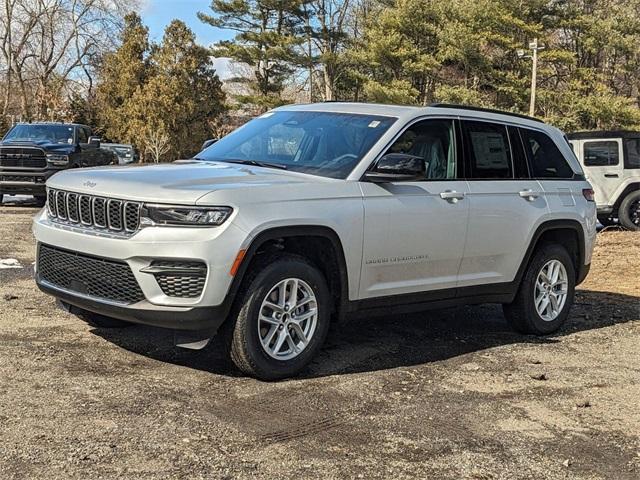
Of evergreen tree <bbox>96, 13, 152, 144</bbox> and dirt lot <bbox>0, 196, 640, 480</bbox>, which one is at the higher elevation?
evergreen tree <bbox>96, 13, 152, 144</bbox>

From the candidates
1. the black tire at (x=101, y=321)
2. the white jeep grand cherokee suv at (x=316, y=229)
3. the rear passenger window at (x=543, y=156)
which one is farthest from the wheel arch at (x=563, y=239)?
the black tire at (x=101, y=321)

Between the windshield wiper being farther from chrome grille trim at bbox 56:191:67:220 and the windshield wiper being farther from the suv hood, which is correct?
chrome grille trim at bbox 56:191:67:220

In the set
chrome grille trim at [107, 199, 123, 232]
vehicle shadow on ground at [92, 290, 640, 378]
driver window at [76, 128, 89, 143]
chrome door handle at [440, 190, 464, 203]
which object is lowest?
vehicle shadow on ground at [92, 290, 640, 378]

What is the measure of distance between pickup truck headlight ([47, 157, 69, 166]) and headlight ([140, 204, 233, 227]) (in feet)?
40.2

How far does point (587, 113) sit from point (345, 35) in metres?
15.5

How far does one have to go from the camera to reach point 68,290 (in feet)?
16.0

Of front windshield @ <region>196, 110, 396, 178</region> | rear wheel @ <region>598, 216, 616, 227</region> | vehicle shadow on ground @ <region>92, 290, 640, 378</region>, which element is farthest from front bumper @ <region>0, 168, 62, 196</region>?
Result: rear wheel @ <region>598, 216, 616, 227</region>

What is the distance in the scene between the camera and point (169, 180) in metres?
4.64

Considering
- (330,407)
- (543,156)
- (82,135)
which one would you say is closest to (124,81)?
(82,135)

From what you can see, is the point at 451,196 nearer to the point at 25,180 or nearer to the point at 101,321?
the point at 101,321

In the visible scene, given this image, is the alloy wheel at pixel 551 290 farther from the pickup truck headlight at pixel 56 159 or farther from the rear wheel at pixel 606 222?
the pickup truck headlight at pixel 56 159

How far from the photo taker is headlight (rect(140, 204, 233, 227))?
4.39m

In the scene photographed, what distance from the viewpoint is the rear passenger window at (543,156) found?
663cm

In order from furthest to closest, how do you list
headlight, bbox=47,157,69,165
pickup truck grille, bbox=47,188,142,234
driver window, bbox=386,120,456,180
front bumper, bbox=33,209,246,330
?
headlight, bbox=47,157,69,165 → driver window, bbox=386,120,456,180 → pickup truck grille, bbox=47,188,142,234 → front bumper, bbox=33,209,246,330
